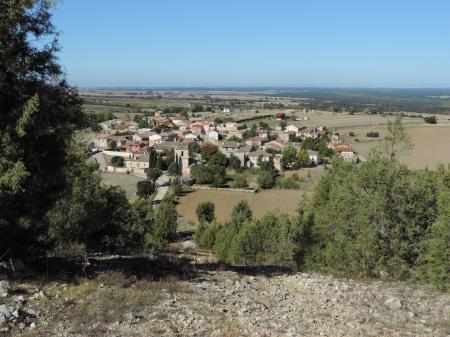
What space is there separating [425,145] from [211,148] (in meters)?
45.3

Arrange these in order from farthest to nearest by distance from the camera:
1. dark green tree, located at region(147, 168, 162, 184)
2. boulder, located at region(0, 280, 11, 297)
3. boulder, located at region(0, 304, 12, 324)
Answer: dark green tree, located at region(147, 168, 162, 184) < boulder, located at region(0, 280, 11, 297) < boulder, located at region(0, 304, 12, 324)

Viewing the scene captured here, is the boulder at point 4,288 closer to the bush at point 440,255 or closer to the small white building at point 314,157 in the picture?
the bush at point 440,255

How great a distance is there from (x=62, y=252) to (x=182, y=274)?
4885mm

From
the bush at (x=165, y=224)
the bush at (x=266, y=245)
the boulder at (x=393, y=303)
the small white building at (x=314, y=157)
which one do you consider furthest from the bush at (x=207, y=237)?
the small white building at (x=314, y=157)

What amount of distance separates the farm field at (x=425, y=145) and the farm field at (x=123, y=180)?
32.1 m

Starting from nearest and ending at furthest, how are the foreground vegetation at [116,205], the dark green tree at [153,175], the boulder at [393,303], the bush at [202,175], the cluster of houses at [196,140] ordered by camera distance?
→ the foreground vegetation at [116,205], the boulder at [393,303], the bush at [202,175], the dark green tree at [153,175], the cluster of houses at [196,140]

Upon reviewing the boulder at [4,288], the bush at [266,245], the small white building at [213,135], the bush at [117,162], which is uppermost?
the boulder at [4,288]

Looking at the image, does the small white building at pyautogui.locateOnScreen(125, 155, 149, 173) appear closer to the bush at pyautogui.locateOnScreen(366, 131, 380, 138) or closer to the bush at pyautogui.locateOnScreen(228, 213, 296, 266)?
the bush at pyautogui.locateOnScreen(366, 131, 380, 138)

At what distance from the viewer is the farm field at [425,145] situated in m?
81.4

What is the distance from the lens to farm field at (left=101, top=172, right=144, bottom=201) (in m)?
66.4

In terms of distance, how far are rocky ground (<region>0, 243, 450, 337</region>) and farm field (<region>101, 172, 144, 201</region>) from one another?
53764 mm

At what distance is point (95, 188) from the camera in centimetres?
2200

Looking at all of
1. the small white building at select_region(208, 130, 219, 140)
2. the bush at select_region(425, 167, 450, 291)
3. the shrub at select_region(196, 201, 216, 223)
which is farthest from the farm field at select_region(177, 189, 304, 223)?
the small white building at select_region(208, 130, 219, 140)

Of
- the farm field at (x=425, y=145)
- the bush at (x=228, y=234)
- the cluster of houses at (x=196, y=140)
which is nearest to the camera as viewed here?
the bush at (x=228, y=234)
